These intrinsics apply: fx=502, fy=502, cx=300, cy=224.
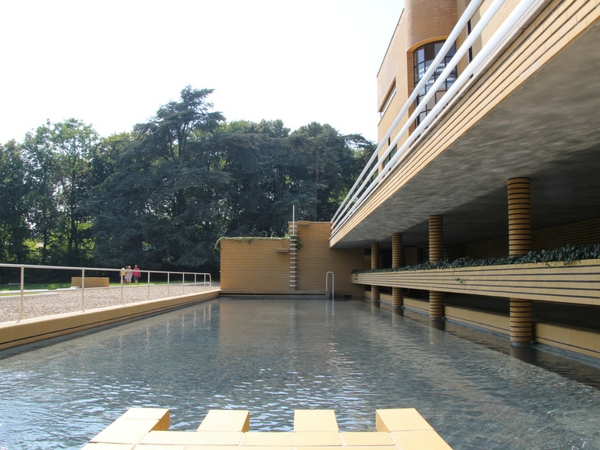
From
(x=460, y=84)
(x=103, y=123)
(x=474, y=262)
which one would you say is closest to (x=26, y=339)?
(x=460, y=84)

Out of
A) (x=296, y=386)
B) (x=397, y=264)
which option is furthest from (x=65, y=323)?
(x=397, y=264)

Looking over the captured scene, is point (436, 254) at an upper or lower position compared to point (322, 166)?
lower

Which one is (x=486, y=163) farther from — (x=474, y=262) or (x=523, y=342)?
(x=523, y=342)

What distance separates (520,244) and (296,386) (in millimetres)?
4833

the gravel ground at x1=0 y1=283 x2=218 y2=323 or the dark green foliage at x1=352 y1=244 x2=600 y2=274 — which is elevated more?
Answer: the dark green foliage at x1=352 y1=244 x2=600 y2=274

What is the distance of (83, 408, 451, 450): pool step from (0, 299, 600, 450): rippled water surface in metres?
0.88

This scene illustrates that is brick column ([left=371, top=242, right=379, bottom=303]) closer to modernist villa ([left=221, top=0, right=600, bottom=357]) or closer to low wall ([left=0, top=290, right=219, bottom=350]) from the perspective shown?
modernist villa ([left=221, top=0, right=600, bottom=357])

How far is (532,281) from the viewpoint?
6406 millimetres

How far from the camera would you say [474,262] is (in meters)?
8.78

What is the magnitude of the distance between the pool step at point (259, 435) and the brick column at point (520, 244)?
5.90 metres

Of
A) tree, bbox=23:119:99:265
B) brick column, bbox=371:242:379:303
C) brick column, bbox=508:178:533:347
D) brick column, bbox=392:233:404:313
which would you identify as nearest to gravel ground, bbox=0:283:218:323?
brick column, bbox=508:178:533:347

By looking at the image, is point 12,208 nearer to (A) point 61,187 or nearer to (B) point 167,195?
(A) point 61,187

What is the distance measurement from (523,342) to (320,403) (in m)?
4.97

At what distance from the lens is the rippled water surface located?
3441 mm
